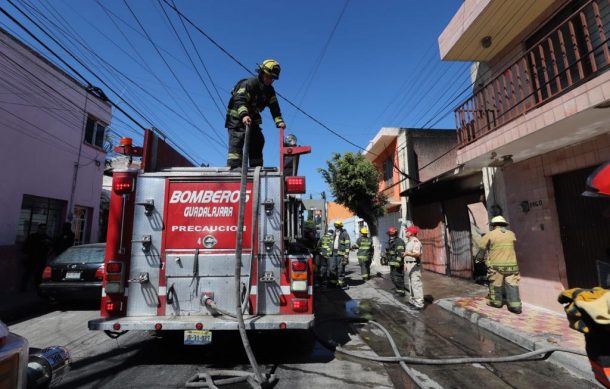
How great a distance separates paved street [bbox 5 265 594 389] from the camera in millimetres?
3496

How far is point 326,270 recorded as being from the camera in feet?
35.2

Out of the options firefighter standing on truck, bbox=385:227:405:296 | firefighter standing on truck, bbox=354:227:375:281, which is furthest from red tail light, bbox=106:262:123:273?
firefighter standing on truck, bbox=354:227:375:281

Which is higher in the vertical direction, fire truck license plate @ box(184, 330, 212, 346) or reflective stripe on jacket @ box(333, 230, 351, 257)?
reflective stripe on jacket @ box(333, 230, 351, 257)

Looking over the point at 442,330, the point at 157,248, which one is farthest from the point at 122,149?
the point at 442,330

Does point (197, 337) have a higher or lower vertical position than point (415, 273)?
lower

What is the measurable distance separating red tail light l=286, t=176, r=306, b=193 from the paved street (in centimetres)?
207

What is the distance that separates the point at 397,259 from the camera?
8.39 m

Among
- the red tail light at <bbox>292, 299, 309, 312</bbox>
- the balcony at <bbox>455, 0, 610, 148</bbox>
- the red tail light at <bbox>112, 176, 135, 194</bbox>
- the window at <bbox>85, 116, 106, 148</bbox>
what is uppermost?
the window at <bbox>85, 116, 106, 148</bbox>

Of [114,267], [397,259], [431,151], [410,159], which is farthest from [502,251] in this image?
[431,151]

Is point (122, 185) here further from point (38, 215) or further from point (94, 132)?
point (94, 132)

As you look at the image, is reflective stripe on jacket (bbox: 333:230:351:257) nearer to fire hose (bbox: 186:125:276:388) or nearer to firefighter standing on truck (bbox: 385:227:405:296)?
firefighter standing on truck (bbox: 385:227:405:296)

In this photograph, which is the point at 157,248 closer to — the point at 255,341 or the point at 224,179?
the point at 224,179

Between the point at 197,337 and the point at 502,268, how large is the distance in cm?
555

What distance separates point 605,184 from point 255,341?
13.9ft
